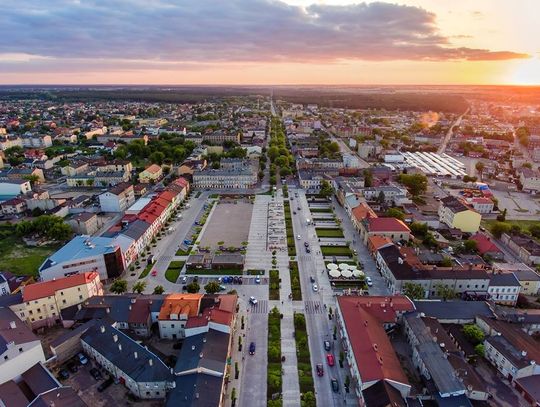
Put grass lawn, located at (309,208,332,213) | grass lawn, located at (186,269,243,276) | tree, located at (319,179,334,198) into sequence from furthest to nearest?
tree, located at (319,179,334,198) → grass lawn, located at (309,208,332,213) → grass lawn, located at (186,269,243,276)

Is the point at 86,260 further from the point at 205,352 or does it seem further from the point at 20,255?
the point at 205,352

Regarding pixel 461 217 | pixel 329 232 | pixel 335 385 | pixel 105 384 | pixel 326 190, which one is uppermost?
pixel 326 190

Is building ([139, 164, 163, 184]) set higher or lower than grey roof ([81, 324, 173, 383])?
higher

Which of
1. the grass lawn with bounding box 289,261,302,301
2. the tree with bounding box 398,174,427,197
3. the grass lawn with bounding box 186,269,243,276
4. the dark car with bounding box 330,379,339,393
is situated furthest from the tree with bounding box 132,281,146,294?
the tree with bounding box 398,174,427,197

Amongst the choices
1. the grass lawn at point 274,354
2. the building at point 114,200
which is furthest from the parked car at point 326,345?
the building at point 114,200

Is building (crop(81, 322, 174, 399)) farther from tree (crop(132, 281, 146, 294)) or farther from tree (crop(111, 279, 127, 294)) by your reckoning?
tree (crop(132, 281, 146, 294))

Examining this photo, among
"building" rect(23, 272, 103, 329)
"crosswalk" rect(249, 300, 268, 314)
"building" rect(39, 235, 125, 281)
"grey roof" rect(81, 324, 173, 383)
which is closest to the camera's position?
"grey roof" rect(81, 324, 173, 383)

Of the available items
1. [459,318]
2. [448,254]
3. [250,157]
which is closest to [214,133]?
[250,157]

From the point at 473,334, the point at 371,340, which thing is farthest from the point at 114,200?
the point at 473,334
